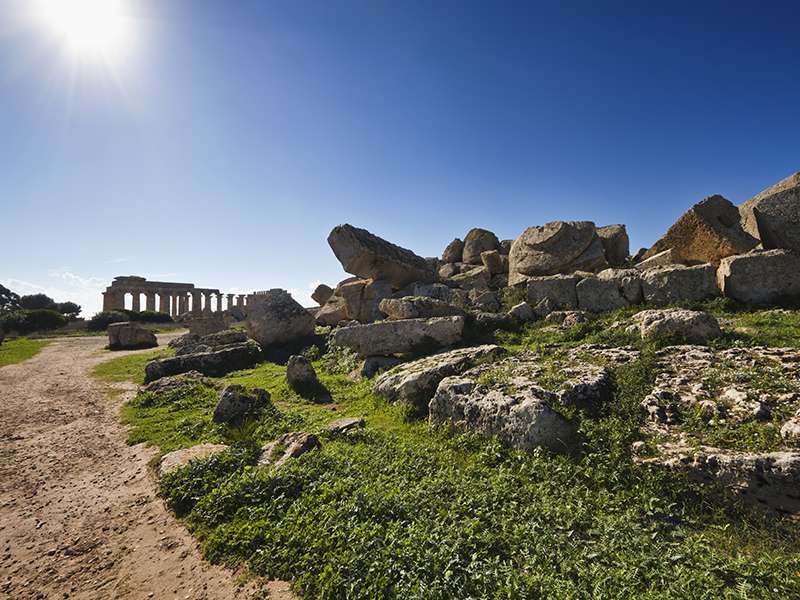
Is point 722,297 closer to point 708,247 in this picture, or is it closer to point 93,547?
point 708,247

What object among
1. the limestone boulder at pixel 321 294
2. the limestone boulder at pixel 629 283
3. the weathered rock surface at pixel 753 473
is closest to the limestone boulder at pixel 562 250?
the limestone boulder at pixel 629 283

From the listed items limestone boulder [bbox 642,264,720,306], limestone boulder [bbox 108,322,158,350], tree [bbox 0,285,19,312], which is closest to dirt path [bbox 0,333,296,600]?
limestone boulder [bbox 642,264,720,306]

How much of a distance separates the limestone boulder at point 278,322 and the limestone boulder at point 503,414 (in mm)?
10911

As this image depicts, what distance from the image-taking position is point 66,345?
2255 cm

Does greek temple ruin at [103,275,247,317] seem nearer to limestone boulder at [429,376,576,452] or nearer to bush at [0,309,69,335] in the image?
bush at [0,309,69,335]

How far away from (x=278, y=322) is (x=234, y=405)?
28.6 feet

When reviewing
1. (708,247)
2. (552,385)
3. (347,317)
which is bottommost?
(552,385)

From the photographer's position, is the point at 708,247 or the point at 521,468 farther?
the point at 708,247

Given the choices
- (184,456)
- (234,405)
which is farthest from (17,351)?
(184,456)

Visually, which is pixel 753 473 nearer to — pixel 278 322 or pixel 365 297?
pixel 365 297

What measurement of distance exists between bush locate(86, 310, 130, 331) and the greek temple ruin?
847 cm

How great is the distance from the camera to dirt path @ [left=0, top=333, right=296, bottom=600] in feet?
10.9

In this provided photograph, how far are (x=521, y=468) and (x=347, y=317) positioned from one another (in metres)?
13.9

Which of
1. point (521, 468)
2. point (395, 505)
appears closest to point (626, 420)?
point (521, 468)
